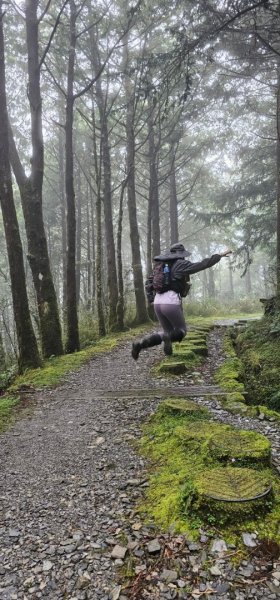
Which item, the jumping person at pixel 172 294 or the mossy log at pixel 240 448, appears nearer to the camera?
the mossy log at pixel 240 448

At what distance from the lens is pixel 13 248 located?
297 inches

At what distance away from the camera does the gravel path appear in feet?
7.06

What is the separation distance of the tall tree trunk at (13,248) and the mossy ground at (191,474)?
4.01 metres

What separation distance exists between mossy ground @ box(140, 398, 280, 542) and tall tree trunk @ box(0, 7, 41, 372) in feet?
13.2

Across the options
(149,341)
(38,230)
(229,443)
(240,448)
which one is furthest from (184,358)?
(38,230)

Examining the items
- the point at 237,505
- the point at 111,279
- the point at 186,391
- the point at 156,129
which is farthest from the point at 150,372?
the point at 156,129

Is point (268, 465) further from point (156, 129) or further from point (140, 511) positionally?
point (156, 129)

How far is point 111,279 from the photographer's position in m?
12.9

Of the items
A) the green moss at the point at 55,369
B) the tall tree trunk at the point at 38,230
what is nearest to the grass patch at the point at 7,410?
the green moss at the point at 55,369

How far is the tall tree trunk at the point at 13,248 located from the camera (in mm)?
7387

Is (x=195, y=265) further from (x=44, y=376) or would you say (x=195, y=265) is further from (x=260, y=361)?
(x=44, y=376)

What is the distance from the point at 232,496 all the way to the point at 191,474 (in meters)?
0.57

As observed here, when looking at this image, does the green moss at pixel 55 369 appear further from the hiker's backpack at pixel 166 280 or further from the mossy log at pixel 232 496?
the mossy log at pixel 232 496

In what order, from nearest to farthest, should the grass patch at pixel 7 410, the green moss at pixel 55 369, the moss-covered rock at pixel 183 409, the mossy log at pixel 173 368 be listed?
the moss-covered rock at pixel 183 409 → the grass patch at pixel 7 410 → the mossy log at pixel 173 368 → the green moss at pixel 55 369
